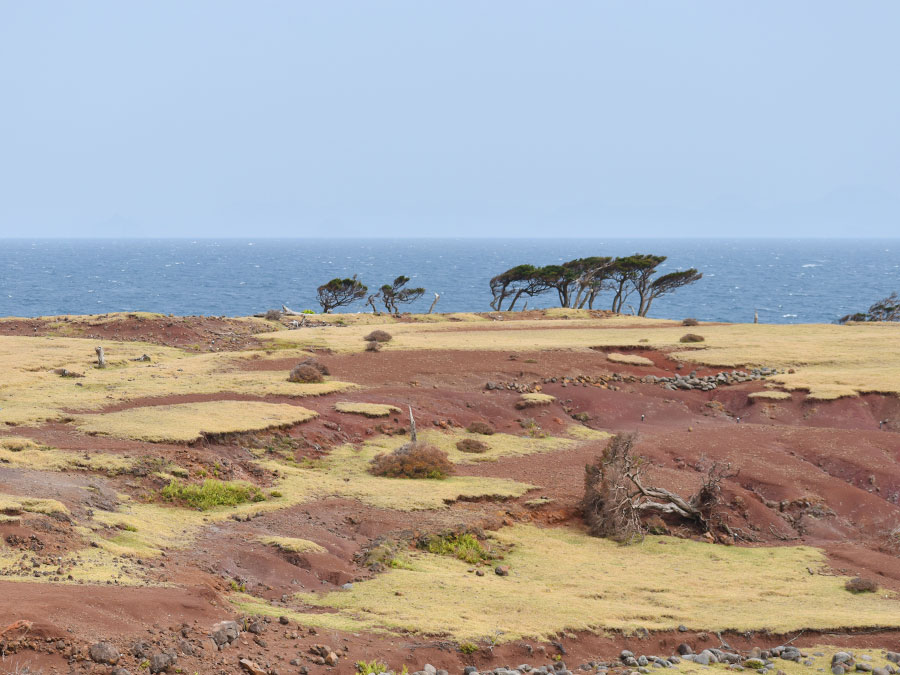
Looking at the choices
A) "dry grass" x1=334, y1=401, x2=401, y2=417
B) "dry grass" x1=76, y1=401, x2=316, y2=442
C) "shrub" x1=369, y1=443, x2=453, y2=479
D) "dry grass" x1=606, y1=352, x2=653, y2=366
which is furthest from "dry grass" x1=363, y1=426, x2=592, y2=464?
"dry grass" x1=606, y1=352, x2=653, y2=366

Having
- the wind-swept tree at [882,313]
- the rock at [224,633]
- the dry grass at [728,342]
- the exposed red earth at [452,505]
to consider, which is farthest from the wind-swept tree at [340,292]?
the rock at [224,633]

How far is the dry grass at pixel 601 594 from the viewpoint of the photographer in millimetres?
14227

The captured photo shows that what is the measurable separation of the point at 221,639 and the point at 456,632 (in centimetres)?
382

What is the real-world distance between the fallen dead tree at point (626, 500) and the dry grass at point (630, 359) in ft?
58.4

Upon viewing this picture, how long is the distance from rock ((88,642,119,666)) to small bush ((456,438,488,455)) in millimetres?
18143

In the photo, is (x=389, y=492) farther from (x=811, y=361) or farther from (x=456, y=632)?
(x=811, y=361)

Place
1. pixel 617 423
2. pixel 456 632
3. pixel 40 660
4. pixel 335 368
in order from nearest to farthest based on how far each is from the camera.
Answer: pixel 40 660 < pixel 456 632 < pixel 617 423 < pixel 335 368

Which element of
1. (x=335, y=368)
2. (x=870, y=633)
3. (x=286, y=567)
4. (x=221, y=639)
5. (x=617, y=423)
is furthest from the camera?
(x=335, y=368)

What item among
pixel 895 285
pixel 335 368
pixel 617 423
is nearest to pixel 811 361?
pixel 617 423

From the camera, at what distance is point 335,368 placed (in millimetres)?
37375

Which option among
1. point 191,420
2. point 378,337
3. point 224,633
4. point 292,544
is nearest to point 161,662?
point 224,633

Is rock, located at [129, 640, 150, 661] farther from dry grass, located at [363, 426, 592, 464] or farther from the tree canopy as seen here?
the tree canopy

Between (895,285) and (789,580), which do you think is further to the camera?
(895,285)

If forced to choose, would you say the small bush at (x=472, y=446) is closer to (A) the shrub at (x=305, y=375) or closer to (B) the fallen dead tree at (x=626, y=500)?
(B) the fallen dead tree at (x=626, y=500)
